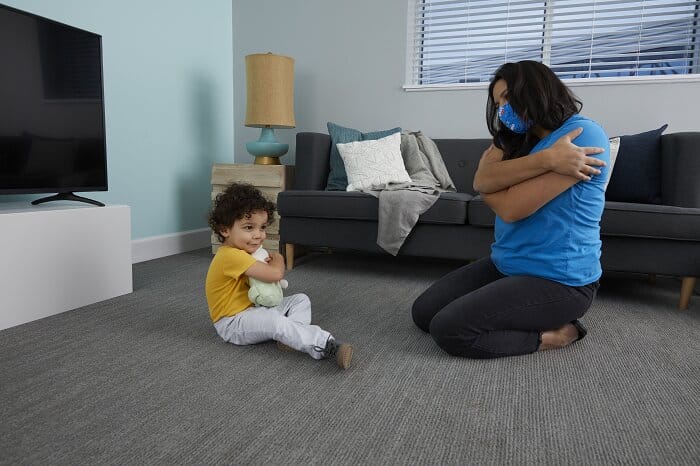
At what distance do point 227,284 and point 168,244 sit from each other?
1762 millimetres

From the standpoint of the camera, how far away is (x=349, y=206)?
8.39ft

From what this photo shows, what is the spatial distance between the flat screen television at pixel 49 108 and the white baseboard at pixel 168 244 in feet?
2.43

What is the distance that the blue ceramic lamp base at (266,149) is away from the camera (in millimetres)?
3162

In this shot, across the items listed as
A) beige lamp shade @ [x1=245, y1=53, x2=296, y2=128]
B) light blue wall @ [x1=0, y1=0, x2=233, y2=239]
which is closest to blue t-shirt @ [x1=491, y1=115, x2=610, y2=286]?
beige lamp shade @ [x1=245, y1=53, x2=296, y2=128]

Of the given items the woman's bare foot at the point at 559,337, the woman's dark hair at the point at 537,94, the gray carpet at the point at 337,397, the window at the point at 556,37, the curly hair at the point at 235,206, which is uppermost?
the window at the point at 556,37

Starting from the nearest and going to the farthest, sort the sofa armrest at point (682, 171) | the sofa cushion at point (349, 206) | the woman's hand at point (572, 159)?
the woman's hand at point (572, 159) < the sofa armrest at point (682, 171) < the sofa cushion at point (349, 206)

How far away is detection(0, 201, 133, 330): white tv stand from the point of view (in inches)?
68.4

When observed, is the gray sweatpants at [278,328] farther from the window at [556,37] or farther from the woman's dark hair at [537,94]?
the window at [556,37]

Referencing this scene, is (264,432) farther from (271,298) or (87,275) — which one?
(87,275)

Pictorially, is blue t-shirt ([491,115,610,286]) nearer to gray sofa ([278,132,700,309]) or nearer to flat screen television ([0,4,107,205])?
gray sofa ([278,132,700,309])

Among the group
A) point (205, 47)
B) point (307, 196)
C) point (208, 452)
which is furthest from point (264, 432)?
point (205, 47)

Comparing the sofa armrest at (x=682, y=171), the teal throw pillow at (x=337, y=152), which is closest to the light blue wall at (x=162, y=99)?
the teal throw pillow at (x=337, y=152)

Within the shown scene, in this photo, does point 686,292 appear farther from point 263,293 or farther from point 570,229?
point 263,293

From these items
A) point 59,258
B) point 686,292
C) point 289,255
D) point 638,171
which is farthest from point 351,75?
point 686,292
